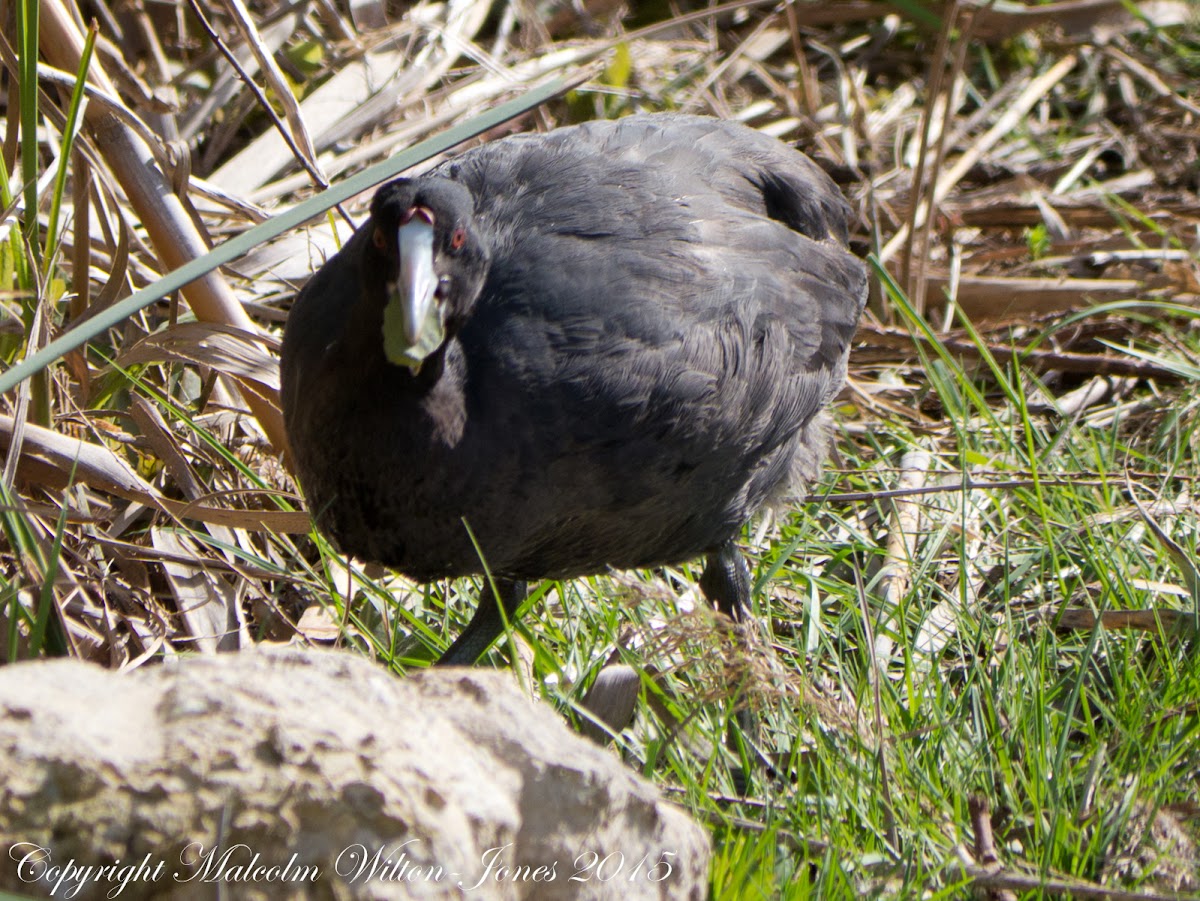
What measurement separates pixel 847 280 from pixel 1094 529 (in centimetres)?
78

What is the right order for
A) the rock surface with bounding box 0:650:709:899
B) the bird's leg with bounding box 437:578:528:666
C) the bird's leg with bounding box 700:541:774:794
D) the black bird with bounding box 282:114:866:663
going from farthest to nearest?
the bird's leg with bounding box 700:541:774:794 → the bird's leg with bounding box 437:578:528:666 → the black bird with bounding box 282:114:866:663 → the rock surface with bounding box 0:650:709:899

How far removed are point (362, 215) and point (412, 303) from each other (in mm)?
1907

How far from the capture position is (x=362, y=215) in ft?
13.4

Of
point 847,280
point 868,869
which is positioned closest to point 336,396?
point 868,869

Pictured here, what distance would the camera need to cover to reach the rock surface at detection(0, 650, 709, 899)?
5.08 ft

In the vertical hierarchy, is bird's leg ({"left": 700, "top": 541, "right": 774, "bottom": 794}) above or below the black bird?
below

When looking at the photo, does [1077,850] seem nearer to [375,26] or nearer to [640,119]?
[640,119]

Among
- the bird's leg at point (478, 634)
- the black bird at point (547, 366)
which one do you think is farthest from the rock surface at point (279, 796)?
the bird's leg at point (478, 634)

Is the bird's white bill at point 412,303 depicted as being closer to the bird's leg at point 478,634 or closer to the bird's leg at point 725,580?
the bird's leg at point 478,634

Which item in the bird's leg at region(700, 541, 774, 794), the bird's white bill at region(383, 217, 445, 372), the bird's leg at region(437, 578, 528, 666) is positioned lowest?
the bird's leg at region(700, 541, 774, 794)

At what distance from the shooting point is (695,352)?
2701 millimetres

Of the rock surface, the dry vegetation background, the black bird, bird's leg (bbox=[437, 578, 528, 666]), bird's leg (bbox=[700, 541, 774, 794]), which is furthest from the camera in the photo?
bird's leg (bbox=[700, 541, 774, 794])

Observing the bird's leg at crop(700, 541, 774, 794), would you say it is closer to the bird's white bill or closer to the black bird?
the black bird

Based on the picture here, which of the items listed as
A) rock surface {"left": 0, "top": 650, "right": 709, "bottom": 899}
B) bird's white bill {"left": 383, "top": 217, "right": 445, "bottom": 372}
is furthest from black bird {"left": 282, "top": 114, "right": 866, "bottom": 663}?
rock surface {"left": 0, "top": 650, "right": 709, "bottom": 899}
